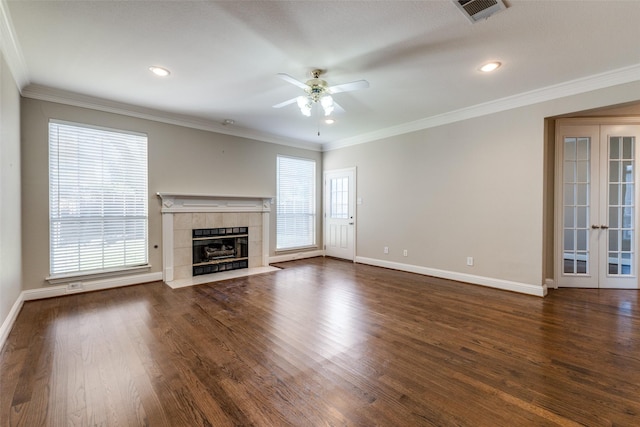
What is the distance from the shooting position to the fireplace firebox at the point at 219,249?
5.00 m

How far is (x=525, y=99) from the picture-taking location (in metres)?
3.82

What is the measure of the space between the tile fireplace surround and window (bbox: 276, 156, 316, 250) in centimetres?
51

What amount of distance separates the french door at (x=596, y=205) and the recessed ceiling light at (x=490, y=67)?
6.65 feet

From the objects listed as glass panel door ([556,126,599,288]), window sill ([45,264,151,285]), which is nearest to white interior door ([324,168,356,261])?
glass panel door ([556,126,599,288])

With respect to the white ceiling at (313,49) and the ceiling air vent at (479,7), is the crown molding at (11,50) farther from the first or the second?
the ceiling air vent at (479,7)

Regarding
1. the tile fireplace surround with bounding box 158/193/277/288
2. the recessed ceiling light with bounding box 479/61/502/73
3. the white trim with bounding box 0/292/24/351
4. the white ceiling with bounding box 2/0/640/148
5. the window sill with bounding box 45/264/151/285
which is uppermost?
the recessed ceiling light with bounding box 479/61/502/73

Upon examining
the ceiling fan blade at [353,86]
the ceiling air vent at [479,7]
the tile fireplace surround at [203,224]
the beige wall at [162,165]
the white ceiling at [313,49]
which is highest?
the white ceiling at [313,49]

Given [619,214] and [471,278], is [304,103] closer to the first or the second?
[471,278]

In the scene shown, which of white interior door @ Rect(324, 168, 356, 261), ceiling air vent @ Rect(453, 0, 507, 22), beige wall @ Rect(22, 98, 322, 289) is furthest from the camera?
white interior door @ Rect(324, 168, 356, 261)

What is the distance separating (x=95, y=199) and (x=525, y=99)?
6.20 metres

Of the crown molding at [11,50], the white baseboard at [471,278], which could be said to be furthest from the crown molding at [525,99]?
the crown molding at [11,50]

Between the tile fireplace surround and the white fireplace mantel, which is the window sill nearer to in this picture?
the tile fireplace surround

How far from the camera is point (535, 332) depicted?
2682 mm

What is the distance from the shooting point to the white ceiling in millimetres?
2178
